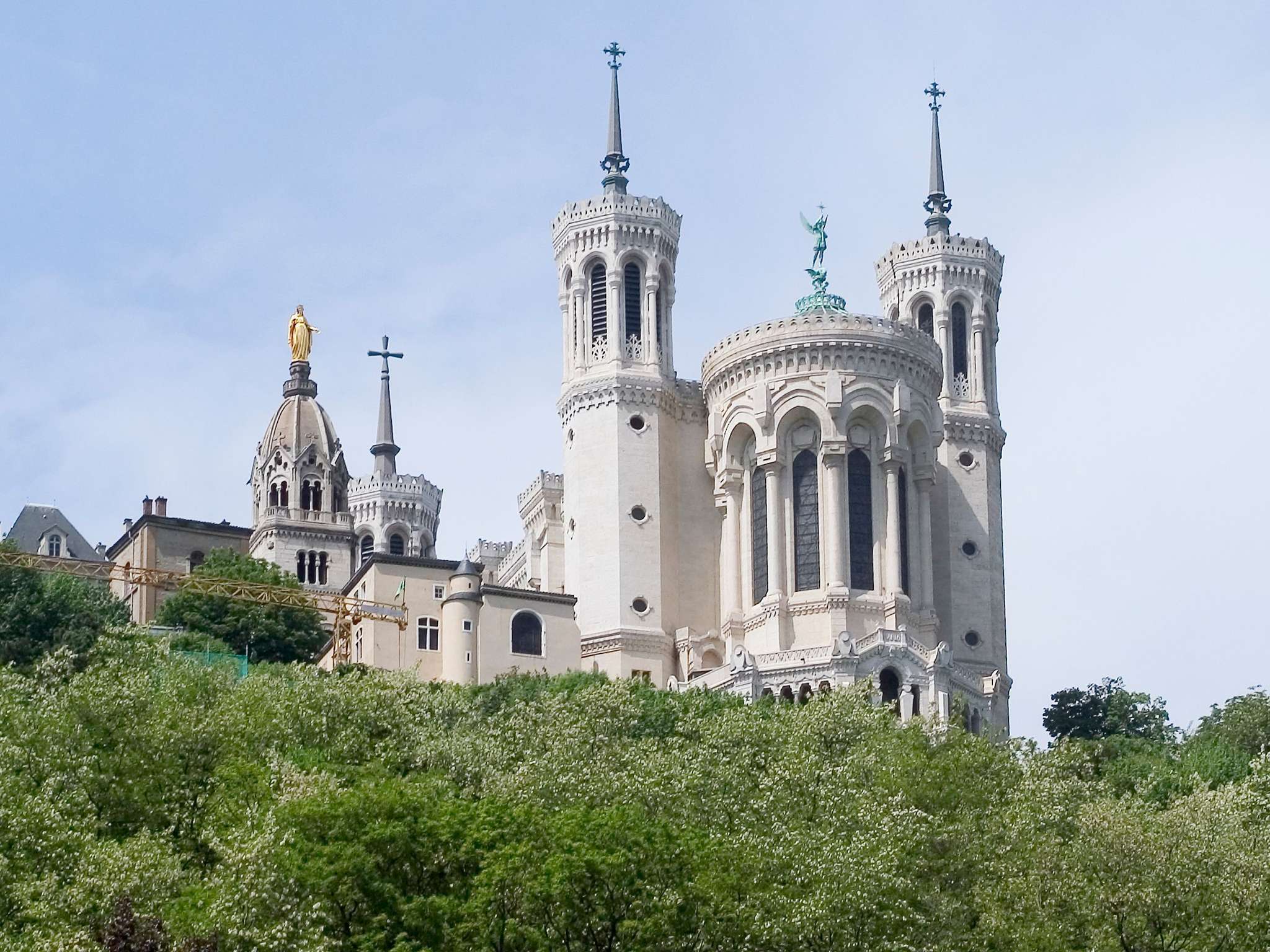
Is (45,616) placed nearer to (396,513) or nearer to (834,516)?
(834,516)

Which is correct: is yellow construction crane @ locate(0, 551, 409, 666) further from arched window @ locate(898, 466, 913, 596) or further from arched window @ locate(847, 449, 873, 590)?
arched window @ locate(898, 466, 913, 596)

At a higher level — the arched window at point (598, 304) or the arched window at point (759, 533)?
the arched window at point (598, 304)

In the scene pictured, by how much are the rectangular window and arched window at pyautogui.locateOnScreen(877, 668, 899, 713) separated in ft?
55.3

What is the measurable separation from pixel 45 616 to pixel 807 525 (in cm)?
2894

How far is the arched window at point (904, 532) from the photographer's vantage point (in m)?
103

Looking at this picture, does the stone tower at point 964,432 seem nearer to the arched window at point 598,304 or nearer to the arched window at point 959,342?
the arched window at point 959,342

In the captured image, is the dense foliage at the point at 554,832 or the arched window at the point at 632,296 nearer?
the dense foliage at the point at 554,832

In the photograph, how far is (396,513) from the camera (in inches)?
6058

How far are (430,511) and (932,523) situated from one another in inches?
1956

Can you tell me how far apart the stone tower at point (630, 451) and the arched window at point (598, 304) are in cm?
5

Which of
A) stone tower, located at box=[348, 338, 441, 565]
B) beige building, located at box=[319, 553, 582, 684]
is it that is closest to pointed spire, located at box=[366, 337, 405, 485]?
stone tower, located at box=[348, 338, 441, 565]

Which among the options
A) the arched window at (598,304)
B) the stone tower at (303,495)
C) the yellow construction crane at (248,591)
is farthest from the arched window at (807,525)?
the stone tower at (303,495)

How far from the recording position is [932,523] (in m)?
112

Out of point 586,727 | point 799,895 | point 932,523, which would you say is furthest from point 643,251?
point 799,895
